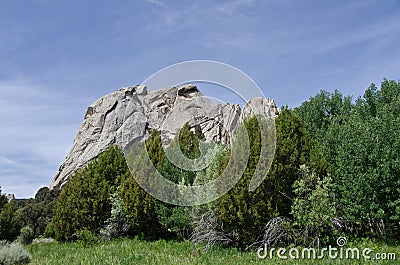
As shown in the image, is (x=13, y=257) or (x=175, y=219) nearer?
(x=13, y=257)

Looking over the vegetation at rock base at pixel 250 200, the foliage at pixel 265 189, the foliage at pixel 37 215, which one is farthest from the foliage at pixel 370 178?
the foliage at pixel 37 215

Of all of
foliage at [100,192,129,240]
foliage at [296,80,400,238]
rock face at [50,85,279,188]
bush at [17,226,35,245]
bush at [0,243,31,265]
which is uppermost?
rock face at [50,85,279,188]

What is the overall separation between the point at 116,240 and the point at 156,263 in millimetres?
6892

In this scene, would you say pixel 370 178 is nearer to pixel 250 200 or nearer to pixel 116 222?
pixel 250 200

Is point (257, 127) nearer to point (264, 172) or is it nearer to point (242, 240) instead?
point (264, 172)

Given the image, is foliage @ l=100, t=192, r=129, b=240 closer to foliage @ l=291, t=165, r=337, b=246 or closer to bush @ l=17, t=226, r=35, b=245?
bush @ l=17, t=226, r=35, b=245

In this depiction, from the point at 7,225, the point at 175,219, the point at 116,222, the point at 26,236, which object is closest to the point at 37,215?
the point at 7,225

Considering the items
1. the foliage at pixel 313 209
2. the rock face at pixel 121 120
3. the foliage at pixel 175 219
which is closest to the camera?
the foliage at pixel 313 209

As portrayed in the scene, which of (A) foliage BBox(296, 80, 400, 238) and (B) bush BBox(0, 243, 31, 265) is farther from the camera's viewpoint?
(A) foliage BBox(296, 80, 400, 238)

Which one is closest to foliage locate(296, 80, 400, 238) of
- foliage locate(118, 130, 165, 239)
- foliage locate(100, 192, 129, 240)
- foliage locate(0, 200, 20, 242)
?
foliage locate(118, 130, 165, 239)

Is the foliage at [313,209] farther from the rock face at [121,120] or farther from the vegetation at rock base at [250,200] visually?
the rock face at [121,120]

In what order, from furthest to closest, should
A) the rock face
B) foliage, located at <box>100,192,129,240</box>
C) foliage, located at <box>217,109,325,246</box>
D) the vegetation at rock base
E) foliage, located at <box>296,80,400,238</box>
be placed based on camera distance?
the rock face, foliage, located at <box>100,192,129,240</box>, foliage, located at <box>296,80,400,238</box>, foliage, located at <box>217,109,325,246</box>, the vegetation at rock base

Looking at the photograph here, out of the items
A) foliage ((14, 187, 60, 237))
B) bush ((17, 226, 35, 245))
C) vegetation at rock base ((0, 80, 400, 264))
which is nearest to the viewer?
vegetation at rock base ((0, 80, 400, 264))

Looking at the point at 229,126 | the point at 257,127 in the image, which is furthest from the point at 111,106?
the point at 257,127
